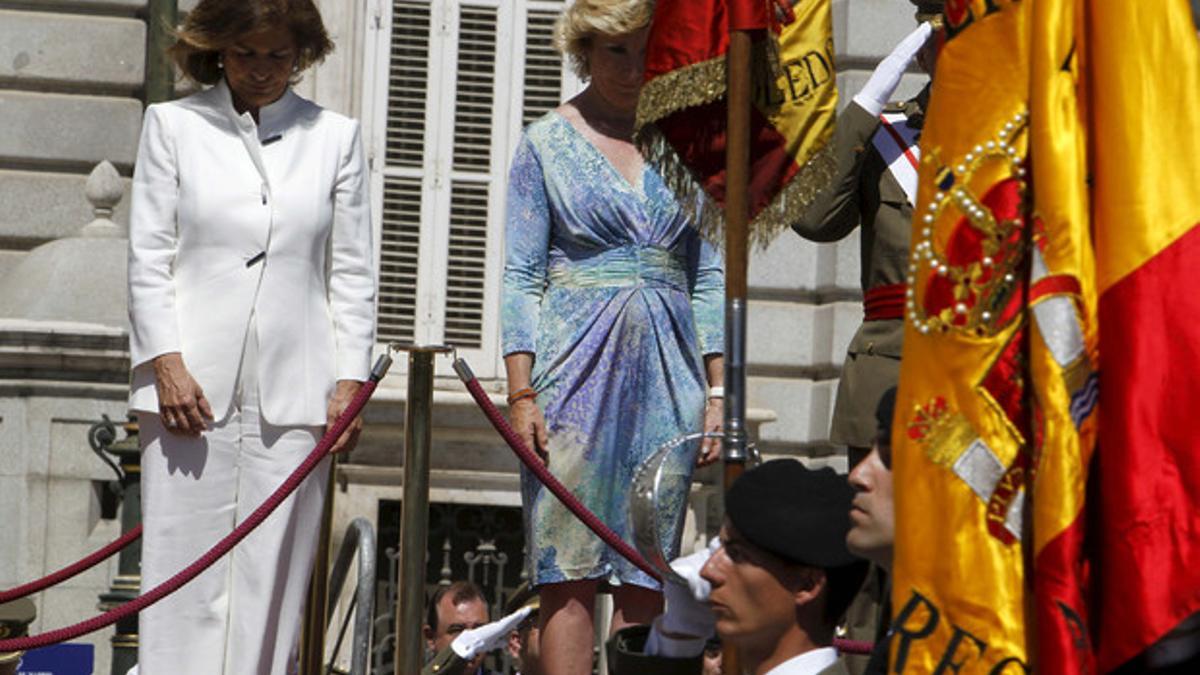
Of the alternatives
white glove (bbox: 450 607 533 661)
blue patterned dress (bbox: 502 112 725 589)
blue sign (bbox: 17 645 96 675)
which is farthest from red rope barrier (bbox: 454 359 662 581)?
blue sign (bbox: 17 645 96 675)

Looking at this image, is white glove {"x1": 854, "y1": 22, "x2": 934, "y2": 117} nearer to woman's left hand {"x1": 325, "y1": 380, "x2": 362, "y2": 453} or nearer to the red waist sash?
the red waist sash

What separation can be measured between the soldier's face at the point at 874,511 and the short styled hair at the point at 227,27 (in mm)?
3370

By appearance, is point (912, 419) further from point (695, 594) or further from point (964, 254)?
point (695, 594)

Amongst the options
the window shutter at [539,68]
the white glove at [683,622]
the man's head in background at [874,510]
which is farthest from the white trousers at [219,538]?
the window shutter at [539,68]

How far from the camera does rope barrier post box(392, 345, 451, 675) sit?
25.1 feet

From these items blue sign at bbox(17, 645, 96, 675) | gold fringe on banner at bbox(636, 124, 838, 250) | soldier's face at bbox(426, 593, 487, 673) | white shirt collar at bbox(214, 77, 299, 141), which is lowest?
blue sign at bbox(17, 645, 96, 675)

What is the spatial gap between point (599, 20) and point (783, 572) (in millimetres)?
2844

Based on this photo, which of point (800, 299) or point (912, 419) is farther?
point (800, 299)

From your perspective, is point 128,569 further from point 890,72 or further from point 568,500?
point 890,72

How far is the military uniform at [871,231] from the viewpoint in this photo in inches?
268

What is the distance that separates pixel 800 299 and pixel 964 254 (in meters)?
9.84

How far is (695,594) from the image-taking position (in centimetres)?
531

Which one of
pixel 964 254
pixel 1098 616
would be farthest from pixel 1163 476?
pixel 964 254

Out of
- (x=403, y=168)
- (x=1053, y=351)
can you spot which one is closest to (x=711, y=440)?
(x=1053, y=351)
